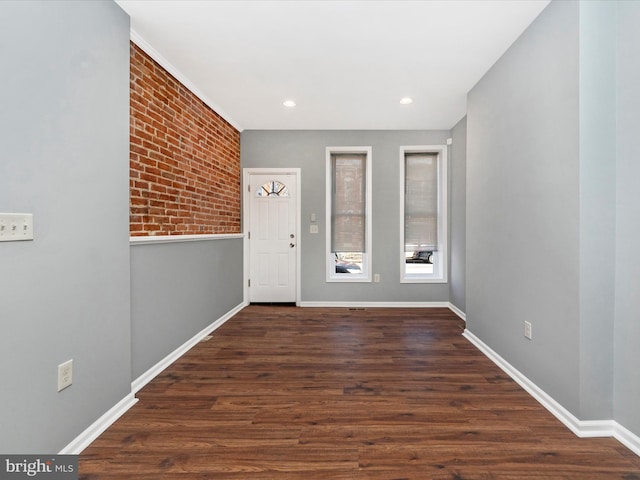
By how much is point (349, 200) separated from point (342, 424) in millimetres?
3311

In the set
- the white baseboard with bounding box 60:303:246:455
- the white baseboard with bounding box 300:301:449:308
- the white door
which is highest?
the white door

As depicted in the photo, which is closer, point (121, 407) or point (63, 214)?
point (63, 214)

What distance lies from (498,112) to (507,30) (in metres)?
0.59

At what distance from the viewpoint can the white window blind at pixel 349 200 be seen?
181 inches

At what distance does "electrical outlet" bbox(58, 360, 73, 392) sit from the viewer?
1513 millimetres

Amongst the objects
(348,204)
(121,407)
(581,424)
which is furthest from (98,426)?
(348,204)

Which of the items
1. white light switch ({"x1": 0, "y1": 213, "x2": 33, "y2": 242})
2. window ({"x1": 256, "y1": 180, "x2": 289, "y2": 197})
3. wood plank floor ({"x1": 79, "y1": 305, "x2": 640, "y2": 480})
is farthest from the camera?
window ({"x1": 256, "y1": 180, "x2": 289, "y2": 197})

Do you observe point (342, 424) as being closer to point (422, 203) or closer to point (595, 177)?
point (595, 177)

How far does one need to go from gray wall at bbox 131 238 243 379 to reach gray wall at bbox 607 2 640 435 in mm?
3039

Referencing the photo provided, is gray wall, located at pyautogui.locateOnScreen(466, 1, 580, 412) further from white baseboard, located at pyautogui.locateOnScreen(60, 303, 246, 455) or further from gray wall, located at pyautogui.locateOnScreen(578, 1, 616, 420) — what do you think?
white baseboard, located at pyautogui.locateOnScreen(60, 303, 246, 455)

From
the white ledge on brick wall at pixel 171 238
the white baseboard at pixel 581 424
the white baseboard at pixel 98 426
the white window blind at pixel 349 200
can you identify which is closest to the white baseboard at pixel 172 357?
the white baseboard at pixel 98 426

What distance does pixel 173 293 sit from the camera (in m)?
2.66

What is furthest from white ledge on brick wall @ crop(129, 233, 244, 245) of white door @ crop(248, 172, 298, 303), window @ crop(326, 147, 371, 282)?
window @ crop(326, 147, 371, 282)

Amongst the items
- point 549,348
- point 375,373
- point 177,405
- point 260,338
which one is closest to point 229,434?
point 177,405
